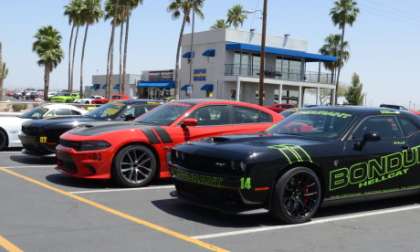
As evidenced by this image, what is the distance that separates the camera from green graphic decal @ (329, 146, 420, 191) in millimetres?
6492

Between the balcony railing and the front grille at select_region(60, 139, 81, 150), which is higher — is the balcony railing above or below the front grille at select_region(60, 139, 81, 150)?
above

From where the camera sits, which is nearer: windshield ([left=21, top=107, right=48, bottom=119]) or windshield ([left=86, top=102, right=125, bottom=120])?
windshield ([left=86, top=102, right=125, bottom=120])

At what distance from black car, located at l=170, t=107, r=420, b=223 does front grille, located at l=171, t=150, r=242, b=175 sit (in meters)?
0.01

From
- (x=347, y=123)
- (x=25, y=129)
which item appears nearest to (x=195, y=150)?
(x=347, y=123)

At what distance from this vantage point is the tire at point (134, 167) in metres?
8.16

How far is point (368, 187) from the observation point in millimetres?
6777

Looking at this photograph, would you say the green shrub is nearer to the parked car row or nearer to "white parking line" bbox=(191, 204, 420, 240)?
the parked car row

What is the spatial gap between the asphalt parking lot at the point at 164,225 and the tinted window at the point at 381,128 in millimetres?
1041

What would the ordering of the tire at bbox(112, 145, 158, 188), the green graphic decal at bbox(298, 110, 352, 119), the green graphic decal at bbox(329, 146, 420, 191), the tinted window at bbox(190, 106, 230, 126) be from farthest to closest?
the tinted window at bbox(190, 106, 230, 126)
the tire at bbox(112, 145, 158, 188)
the green graphic decal at bbox(298, 110, 352, 119)
the green graphic decal at bbox(329, 146, 420, 191)

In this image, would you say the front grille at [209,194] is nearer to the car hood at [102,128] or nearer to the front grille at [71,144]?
the car hood at [102,128]

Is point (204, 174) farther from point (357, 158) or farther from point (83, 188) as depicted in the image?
point (83, 188)

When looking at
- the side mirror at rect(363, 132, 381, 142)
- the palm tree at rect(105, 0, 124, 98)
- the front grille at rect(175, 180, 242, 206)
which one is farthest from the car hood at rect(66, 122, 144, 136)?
the palm tree at rect(105, 0, 124, 98)

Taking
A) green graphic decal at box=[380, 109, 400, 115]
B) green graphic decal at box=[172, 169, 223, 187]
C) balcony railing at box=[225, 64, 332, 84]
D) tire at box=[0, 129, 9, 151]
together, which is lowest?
tire at box=[0, 129, 9, 151]

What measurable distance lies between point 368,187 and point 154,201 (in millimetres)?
2911
